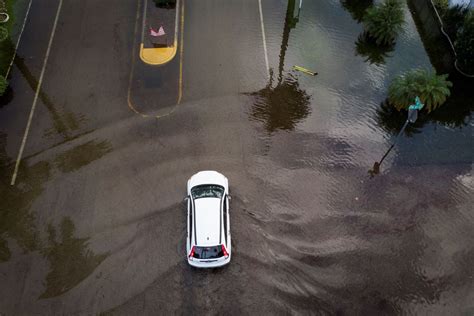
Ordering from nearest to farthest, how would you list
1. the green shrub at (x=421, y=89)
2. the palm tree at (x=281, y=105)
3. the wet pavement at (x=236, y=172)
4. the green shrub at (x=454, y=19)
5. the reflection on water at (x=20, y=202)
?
the wet pavement at (x=236, y=172) → the reflection on water at (x=20, y=202) → the green shrub at (x=421, y=89) → the palm tree at (x=281, y=105) → the green shrub at (x=454, y=19)

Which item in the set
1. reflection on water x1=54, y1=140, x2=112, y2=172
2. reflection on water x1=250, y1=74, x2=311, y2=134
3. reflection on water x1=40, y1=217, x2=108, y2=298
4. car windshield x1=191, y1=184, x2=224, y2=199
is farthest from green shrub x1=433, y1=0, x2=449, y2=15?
reflection on water x1=40, y1=217, x2=108, y2=298

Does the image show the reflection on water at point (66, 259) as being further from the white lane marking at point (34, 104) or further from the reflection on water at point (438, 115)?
the reflection on water at point (438, 115)

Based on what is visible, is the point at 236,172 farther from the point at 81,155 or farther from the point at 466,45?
the point at 466,45

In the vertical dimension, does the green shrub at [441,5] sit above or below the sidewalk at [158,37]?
above

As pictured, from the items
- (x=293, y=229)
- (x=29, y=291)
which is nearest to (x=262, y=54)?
(x=293, y=229)

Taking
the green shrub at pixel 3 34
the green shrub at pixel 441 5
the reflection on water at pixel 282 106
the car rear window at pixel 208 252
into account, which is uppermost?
the green shrub at pixel 441 5

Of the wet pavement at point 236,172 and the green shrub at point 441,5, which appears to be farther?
the green shrub at point 441,5

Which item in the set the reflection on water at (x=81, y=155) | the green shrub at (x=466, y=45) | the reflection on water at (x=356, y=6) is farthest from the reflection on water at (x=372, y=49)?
the reflection on water at (x=81, y=155)

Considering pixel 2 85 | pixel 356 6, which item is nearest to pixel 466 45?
pixel 356 6

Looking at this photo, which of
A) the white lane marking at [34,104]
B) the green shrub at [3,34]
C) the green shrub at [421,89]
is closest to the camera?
→ the white lane marking at [34,104]
